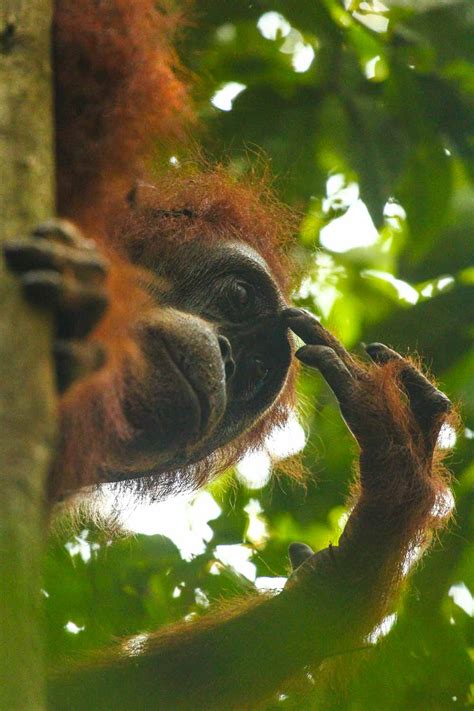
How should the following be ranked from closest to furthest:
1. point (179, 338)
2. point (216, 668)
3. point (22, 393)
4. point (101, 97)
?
point (22, 393)
point (101, 97)
point (179, 338)
point (216, 668)

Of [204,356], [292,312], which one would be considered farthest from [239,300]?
[204,356]

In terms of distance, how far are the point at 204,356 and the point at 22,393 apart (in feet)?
4.58

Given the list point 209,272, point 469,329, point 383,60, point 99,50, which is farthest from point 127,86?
point 469,329

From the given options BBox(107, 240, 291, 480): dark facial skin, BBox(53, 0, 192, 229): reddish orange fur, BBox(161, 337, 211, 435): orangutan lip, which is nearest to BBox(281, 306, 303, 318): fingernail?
BBox(107, 240, 291, 480): dark facial skin

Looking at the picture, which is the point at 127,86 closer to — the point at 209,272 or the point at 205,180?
the point at 209,272

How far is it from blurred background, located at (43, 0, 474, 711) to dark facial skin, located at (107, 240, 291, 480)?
0.48 m

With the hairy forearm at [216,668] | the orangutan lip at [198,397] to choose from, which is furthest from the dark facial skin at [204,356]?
the hairy forearm at [216,668]

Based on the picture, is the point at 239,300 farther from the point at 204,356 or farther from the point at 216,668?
the point at 216,668

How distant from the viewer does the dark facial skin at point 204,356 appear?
8.61ft

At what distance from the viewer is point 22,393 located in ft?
4.20

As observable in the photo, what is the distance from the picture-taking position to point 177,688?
3.37 meters

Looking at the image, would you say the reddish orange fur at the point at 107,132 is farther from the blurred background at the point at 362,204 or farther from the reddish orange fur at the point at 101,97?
the blurred background at the point at 362,204

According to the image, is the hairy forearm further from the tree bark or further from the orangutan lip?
the tree bark

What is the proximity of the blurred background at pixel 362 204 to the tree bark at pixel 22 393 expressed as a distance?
179 cm
